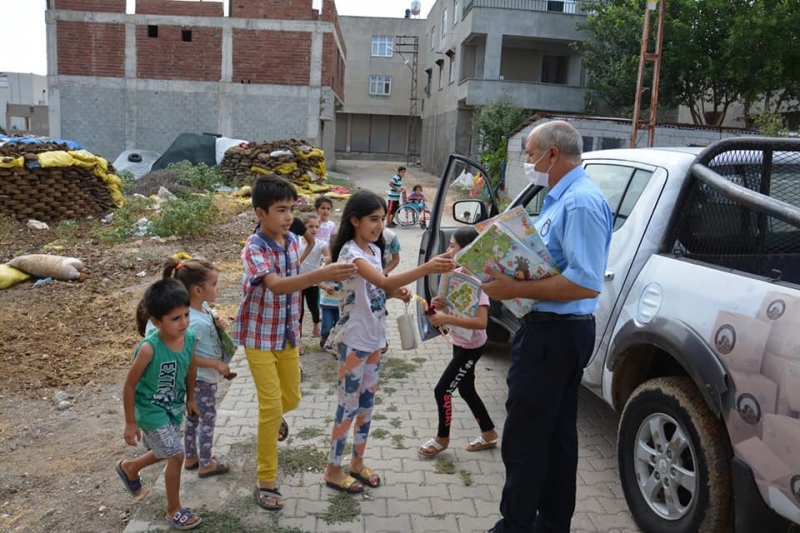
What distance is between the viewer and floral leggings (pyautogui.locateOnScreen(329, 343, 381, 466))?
3.52m

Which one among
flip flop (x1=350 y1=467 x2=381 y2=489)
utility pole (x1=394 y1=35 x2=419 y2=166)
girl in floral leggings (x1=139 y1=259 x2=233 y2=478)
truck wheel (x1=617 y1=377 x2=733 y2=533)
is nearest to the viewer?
truck wheel (x1=617 y1=377 x2=733 y2=533)

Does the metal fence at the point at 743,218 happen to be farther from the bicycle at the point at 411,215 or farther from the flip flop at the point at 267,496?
the bicycle at the point at 411,215

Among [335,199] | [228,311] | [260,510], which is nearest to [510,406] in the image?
[260,510]

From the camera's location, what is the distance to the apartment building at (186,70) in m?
26.6

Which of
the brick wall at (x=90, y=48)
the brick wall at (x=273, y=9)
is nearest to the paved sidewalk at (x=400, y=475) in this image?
the brick wall at (x=273, y=9)

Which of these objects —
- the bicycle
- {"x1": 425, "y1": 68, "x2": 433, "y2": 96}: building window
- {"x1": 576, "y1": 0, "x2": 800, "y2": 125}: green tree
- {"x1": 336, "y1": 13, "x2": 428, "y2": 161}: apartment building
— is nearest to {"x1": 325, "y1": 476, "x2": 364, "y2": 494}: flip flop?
the bicycle

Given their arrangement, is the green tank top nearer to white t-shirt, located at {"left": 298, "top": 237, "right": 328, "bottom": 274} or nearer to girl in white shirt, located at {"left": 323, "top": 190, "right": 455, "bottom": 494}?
girl in white shirt, located at {"left": 323, "top": 190, "right": 455, "bottom": 494}

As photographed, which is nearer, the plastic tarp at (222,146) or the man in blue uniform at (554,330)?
the man in blue uniform at (554,330)

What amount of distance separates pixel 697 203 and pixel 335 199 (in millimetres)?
16631

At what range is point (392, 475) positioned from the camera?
154 inches

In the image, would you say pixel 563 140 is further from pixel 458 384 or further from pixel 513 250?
pixel 458 384

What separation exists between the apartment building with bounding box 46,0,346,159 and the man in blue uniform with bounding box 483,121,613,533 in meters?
25.4

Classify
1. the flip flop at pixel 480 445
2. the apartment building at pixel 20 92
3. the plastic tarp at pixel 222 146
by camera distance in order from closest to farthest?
the flip flop at pixel 480 445, the plastic tarp at pixel 222 146, the apartment building at pixel 20 92

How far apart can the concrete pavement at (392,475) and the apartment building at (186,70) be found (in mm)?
23311
